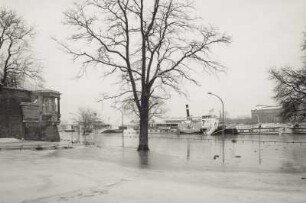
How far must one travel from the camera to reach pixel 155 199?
10.5 meters

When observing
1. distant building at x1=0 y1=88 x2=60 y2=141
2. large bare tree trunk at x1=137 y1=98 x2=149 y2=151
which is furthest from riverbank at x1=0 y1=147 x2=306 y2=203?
distant building at x1=0 y1=88 x2=60 y2=141

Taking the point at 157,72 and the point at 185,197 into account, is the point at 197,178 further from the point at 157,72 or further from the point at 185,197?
the point at 157,72

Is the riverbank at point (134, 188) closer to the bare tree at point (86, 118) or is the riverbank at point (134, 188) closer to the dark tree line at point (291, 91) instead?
the dark tree line at point (291, 91)

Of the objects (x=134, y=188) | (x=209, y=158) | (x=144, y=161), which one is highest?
(x=134, y=188)

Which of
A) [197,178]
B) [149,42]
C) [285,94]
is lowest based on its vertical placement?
[197,178]

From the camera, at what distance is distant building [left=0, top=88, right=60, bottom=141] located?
46.3 metres

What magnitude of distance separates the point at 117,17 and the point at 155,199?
23343 mm

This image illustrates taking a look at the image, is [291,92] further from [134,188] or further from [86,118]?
[86,118]

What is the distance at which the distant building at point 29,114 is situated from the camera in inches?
1825

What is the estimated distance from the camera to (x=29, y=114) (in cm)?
4944

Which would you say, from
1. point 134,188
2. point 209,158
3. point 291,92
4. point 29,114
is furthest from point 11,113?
point 134,188

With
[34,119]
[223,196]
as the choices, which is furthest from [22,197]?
[34,119]

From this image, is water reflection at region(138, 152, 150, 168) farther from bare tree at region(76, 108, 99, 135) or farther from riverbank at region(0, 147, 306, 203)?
bare tree at region(76, 108, 99, 135)

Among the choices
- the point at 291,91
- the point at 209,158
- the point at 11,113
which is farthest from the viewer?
the point at 11,113
